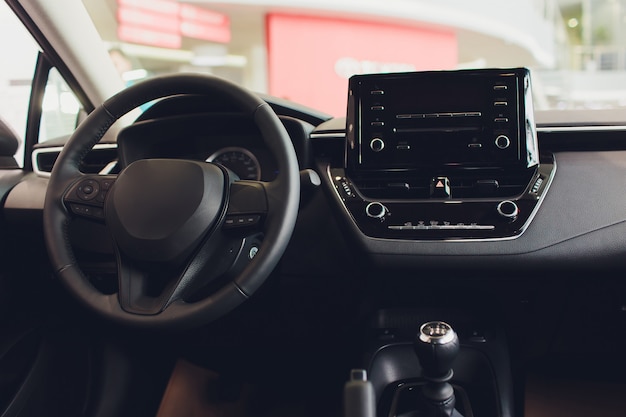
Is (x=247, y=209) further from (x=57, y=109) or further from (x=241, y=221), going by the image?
(x=57, y=109)

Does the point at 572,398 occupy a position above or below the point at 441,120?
below

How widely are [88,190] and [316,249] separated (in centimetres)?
48

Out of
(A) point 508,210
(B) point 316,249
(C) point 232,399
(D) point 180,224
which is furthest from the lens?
(C) point 232,399

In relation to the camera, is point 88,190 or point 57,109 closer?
point 88,190

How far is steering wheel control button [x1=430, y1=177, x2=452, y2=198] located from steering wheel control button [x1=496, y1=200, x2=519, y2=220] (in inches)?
4.1

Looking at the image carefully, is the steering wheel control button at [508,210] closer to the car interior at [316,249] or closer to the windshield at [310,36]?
the car interior at [316,249]

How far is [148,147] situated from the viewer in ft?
4.51

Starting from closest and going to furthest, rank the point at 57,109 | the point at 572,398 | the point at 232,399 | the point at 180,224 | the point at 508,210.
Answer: the point at 180,224 → the point at 508,210 → the point at 572,398 → the point at 232,399 → the point at 57,109

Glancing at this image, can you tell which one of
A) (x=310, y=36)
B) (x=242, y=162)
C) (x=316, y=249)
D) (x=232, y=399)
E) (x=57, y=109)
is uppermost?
(x=310, y=36)

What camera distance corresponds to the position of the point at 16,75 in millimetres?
1633

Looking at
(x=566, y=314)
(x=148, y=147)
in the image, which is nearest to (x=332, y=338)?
(x=566, y=314)

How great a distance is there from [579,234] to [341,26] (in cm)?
627

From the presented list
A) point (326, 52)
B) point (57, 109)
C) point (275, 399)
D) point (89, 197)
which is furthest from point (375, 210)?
point (326, 52)

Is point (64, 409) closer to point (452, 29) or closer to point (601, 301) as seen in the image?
point (601, 301)
